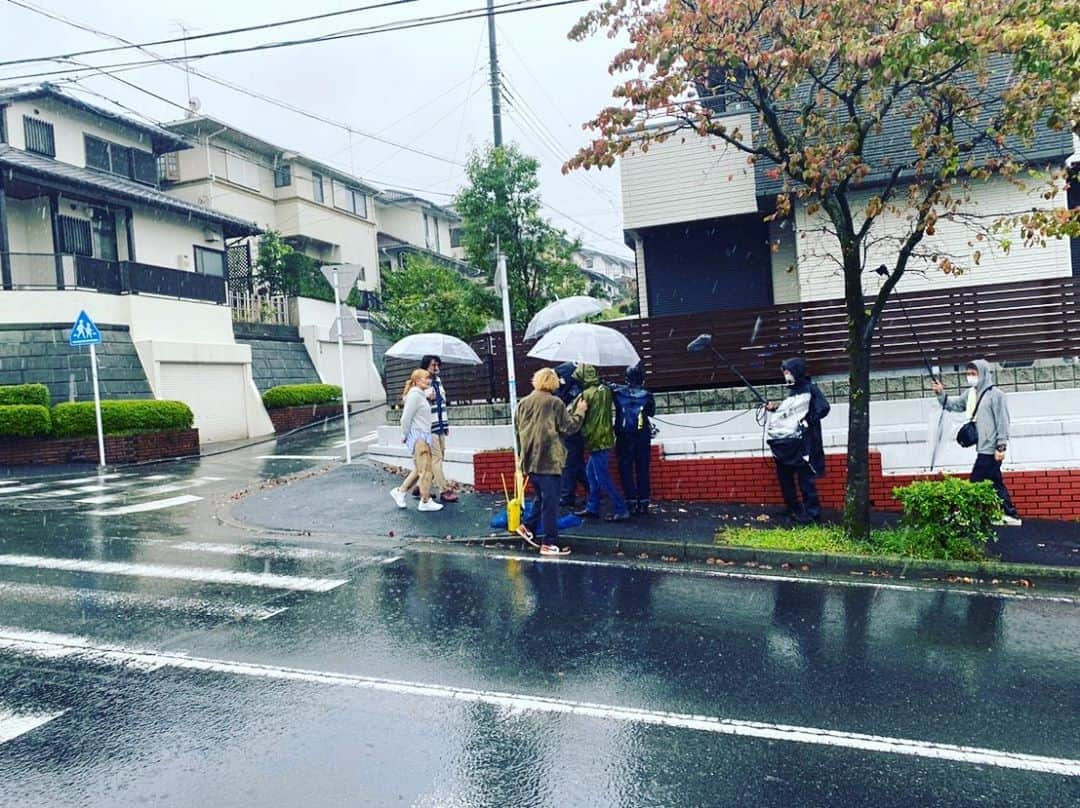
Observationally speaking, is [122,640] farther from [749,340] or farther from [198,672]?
Answer: [749,340]

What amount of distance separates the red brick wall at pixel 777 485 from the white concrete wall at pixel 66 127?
1961 centimetres

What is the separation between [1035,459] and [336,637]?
8.23m

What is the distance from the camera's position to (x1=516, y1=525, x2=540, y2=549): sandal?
8500 mm

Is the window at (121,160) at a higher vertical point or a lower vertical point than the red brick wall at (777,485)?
higher

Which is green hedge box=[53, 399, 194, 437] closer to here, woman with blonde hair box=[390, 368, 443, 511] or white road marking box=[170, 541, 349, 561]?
white road marking box=[170, 541, 349, 561]

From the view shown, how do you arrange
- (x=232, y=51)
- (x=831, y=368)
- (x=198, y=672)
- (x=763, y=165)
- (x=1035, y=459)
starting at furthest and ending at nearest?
(x=763, y=165), (x=232, y=51), (x=831, y=368), (x=1035, y=459), (x=198, y=672)

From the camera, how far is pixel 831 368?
1057cm

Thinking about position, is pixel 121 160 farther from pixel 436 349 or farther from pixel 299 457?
pixel 436 349

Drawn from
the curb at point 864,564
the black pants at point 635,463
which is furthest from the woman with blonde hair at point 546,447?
the black pants at point 635,463

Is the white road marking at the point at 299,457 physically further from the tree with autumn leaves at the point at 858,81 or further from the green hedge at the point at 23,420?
the tree with autumn leaves at the point at 858,81

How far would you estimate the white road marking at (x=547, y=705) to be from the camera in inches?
146

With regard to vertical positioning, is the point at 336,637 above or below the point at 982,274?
below

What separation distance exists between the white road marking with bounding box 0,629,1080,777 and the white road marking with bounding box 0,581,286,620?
798 millimetres

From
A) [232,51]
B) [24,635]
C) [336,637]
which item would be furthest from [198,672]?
[232,51]
